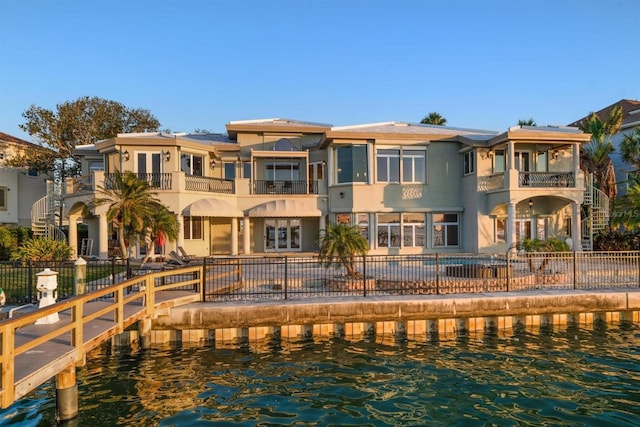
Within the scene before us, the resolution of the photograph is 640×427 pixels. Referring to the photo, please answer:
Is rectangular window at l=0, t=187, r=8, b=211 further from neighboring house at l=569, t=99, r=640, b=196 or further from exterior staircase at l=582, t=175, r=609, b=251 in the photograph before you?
neighboring house at l=569, t=99, r=640, b=196

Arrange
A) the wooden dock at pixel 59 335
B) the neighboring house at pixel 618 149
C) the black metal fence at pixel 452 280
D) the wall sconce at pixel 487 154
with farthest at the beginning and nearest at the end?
the neighboring house at pixel 618 149 → the wall sconce at pixel 487 154 → the black metal fence at pixel 452 280 → the wooden dock at pixel 59 335

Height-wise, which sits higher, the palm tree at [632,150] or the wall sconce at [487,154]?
the palm tree at [632,150]

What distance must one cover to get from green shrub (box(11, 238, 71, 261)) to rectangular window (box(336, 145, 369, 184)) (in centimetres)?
1584

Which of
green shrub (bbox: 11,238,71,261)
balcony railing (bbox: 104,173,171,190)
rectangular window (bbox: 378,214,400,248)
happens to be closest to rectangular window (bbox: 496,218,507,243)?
rectangular window (bbox: 378,214,400,248)

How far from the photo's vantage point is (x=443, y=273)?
53.9 ft

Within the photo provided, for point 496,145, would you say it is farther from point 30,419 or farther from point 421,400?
point 30,419

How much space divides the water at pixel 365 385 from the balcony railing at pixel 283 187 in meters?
16.7

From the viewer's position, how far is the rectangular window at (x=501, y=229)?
2522 centimetres

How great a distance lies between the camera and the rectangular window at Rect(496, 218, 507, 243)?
25.2m

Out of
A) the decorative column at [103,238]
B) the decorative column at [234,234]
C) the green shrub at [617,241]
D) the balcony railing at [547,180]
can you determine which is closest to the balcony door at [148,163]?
the decorative column at [103,238]

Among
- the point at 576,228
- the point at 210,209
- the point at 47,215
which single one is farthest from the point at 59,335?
the point at 576,228

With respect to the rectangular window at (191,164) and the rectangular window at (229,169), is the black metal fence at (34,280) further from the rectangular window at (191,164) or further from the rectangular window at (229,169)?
the rectangular window at (229,169)

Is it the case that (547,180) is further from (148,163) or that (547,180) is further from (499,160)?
(148,163)

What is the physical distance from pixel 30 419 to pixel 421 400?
22.7 ft
